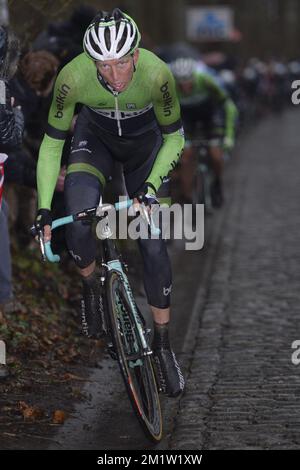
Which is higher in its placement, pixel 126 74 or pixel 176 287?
pixel 126 74

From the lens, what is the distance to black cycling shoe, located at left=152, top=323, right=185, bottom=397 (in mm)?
6770

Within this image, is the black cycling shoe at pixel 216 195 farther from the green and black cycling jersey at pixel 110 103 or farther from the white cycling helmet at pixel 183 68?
the green and black cycling jersey at pixel 110 103

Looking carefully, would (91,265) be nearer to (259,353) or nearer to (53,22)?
(259,353)

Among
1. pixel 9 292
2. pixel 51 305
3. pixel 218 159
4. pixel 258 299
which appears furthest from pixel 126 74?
pixel 218 159

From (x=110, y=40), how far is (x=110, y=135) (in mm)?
688

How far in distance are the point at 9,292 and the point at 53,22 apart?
371cm

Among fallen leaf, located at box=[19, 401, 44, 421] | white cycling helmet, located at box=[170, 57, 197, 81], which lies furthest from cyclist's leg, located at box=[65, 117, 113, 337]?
white cycling helmet, located at box=[170, 57, 197, 81]

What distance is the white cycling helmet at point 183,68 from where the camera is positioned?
43.9 feet

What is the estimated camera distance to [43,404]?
6.99 meters

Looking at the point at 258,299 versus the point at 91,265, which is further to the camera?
the point at 258,299

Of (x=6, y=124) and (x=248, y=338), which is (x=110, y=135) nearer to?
(x=6, y=124)

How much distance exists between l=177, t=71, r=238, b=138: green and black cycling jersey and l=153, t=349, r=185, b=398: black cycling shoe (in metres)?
7.30

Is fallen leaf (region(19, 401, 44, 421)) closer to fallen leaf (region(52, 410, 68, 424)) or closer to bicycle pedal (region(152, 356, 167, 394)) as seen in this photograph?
fallen leaf (region(52, 410, 68, 424))

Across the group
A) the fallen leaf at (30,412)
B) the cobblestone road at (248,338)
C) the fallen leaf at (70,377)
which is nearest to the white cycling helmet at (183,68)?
the cobblestone road at (248,338)
